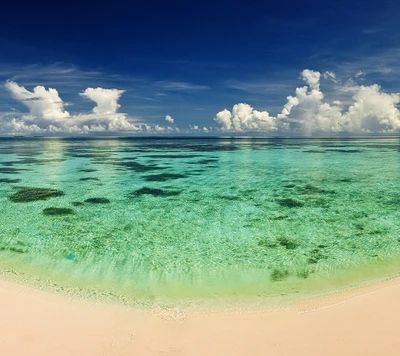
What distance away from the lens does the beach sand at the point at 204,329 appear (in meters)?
6.17

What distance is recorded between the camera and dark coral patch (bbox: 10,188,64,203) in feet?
65.5

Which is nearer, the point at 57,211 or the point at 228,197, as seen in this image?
the point at 57,211

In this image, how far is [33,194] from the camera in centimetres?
2150

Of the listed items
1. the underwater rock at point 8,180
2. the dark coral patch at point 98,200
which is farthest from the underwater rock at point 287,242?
the underwater rock at point 8,180

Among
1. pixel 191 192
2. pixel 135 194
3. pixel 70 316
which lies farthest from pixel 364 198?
pixel 70 316

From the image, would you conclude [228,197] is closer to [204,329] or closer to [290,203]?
[290,203]

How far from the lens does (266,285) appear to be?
29.5ft

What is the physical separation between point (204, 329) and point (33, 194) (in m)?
18.9

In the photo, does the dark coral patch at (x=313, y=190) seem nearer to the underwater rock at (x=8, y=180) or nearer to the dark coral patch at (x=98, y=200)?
the dark coral patch at (x=98, y=200)

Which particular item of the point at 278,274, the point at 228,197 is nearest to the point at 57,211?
the point at 228,197

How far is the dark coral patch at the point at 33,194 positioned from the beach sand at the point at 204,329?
13.5m

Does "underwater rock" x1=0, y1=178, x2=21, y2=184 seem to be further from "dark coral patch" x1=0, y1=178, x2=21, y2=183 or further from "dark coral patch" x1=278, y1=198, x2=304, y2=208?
"dark coral patch" x1=278, y1=198, x2=304, y2=208

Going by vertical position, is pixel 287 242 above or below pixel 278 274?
above

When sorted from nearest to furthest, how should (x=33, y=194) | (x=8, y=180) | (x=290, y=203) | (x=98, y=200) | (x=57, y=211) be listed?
(x=57, y=211), (x=290, y=203), (x=98, y=200), (x=33, y=194), (x=8, y=180)
